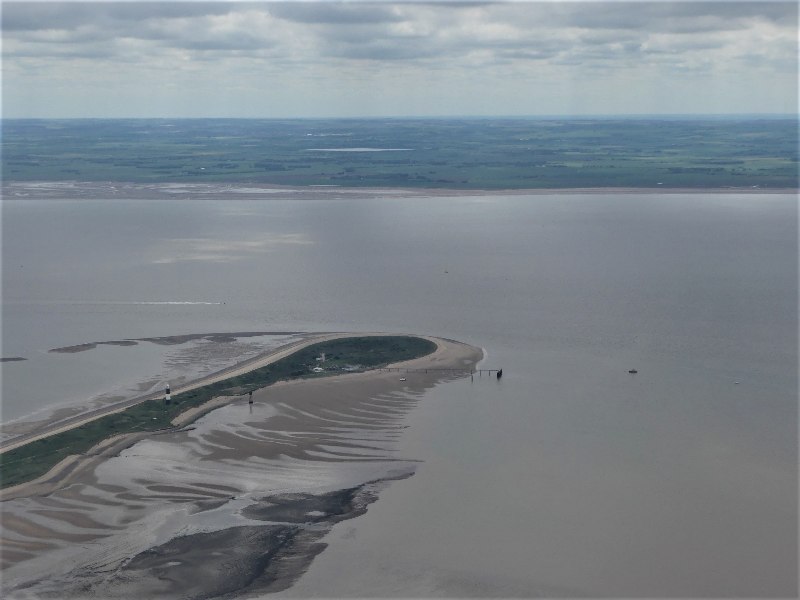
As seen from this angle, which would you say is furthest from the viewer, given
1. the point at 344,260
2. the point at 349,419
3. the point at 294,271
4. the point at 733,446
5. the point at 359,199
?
the point at 359,199

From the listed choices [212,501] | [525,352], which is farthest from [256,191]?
[212,501]

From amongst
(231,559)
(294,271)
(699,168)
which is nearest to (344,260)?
(294,271)

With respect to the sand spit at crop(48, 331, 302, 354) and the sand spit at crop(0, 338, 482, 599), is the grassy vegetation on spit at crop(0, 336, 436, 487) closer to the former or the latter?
the sand spit at crop(0, 338, 482, 599)

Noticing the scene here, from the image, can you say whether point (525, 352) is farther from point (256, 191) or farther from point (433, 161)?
point (433, 161)

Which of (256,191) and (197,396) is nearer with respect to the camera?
(197,396)

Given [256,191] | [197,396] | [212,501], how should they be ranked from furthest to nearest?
[256,191] → [197,396] → [212,501]

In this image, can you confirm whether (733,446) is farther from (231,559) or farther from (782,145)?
(782,145)
